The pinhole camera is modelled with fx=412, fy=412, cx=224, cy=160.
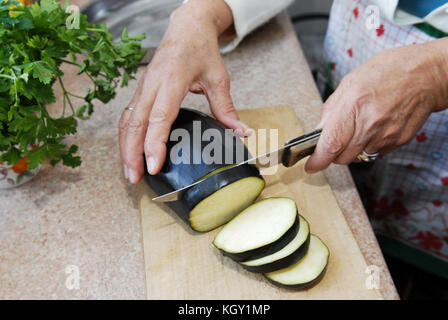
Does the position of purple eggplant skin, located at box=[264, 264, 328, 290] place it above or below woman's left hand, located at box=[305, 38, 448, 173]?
below

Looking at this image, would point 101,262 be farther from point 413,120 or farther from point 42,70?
point 413,120

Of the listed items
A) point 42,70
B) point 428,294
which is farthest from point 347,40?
point 428,294

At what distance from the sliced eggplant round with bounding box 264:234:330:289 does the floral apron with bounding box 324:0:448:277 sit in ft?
2.13

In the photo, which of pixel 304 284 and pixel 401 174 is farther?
pixel 401 174

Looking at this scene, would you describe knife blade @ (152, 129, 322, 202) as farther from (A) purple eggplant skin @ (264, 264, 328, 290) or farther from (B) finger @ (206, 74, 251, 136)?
(A) purple eggplant skin @ (264, 264, 328, 290)

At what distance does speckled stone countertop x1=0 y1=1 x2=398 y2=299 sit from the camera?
0.99m

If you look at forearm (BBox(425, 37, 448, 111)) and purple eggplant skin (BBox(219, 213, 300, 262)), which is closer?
purple eggplant skin (BBox(219, 213, 300, 262))

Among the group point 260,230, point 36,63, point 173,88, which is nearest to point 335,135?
point 260,230

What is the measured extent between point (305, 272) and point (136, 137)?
54 centimetres

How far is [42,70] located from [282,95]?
82 centimetres

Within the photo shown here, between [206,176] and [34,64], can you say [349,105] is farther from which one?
[34,64]

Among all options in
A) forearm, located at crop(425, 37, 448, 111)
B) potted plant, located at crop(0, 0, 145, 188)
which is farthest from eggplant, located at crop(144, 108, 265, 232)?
forearm, located at crop(425, 37, 448, 111)

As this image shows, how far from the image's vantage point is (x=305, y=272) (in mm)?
921

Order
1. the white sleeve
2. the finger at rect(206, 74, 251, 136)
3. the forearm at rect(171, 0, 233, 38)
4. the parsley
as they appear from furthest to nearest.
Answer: the white sleeve
the forearm at rect(171, 0, 233, 38)
the finger at rect(206, 74, 251, 136)
the parsley
